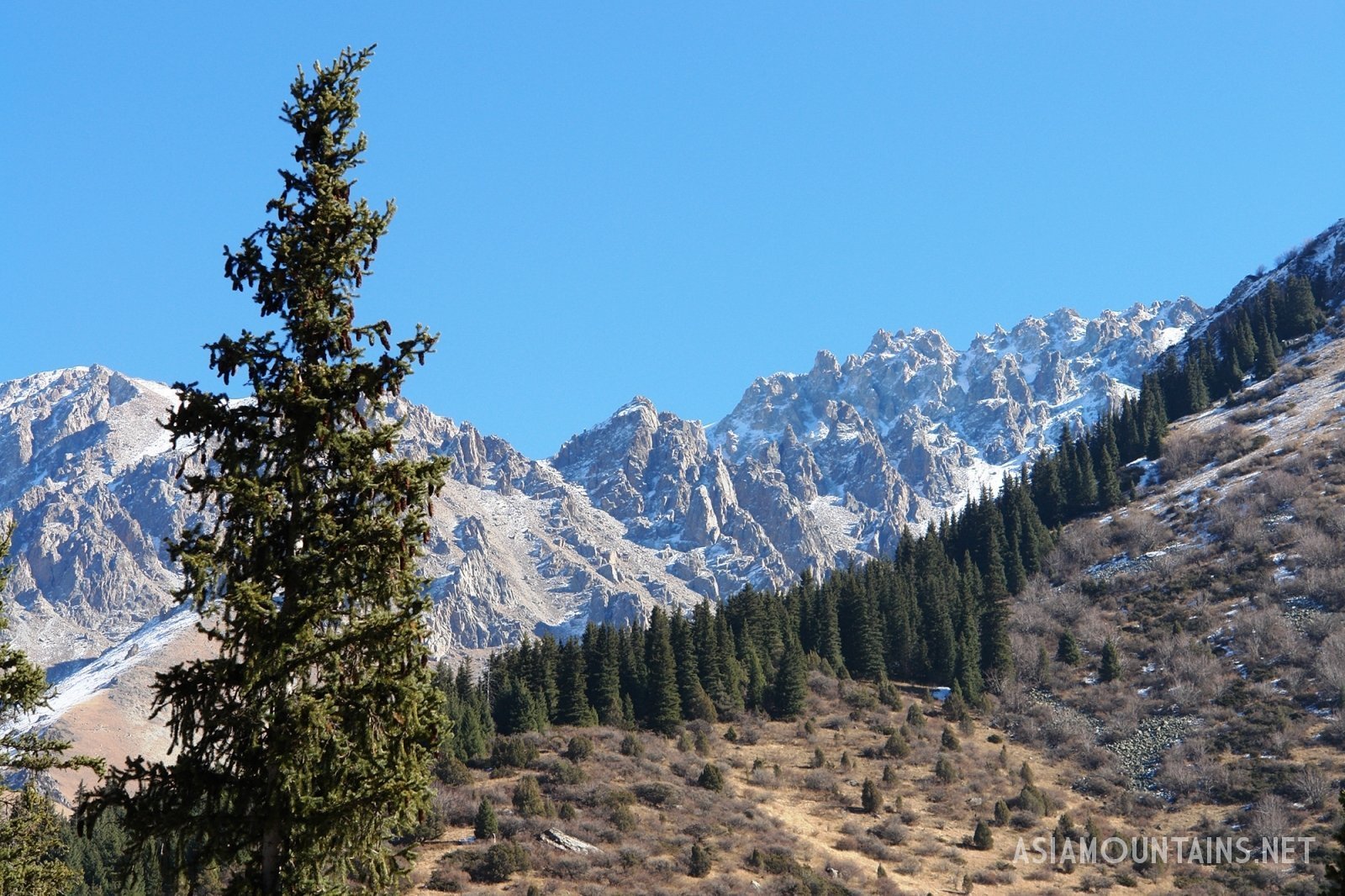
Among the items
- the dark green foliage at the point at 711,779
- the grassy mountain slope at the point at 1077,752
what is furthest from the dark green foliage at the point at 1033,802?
the dark green foliage at the point at 711,779

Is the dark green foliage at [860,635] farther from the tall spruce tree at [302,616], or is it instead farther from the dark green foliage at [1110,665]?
the tall spruce tree at [302,616]

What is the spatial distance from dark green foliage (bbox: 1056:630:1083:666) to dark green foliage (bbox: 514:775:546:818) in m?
60.6

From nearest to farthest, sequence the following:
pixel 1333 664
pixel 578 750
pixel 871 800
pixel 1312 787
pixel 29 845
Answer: pixel 29 845
pixel 1312 787
pixel 871 800
pixel 578 750
pixel 1333 664

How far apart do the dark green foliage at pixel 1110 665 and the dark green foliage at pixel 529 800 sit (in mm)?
58480

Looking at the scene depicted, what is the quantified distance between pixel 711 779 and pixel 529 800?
615 inches

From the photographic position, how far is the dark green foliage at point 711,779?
3194 inches

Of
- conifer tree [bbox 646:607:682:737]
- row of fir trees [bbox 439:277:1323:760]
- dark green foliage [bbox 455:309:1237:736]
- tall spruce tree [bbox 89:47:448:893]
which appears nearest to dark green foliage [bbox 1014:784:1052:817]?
dark green foliage [bbox 455:309:1237:736]

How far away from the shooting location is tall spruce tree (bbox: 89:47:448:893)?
1402cm

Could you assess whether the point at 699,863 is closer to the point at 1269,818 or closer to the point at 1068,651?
the point at 1269,818

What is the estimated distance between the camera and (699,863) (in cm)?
6369

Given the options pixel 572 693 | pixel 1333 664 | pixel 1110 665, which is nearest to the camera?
pixel 572 693

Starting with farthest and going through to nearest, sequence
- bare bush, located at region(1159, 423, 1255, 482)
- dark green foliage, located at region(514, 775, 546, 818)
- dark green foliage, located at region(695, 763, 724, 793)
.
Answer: bare bush, located at region(1159, 423, 1255, 482)
dark green foliage, located at region(695, 763, 724, 793)
dark green foliage, located at region(514, 775, 546, 818)

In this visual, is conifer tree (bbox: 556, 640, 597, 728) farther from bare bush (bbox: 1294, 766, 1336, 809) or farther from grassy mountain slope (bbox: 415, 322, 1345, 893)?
bare bush (bbox: 1294, 766, 1336, 809)

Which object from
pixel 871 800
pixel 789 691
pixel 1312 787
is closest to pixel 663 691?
pixel 789 691
